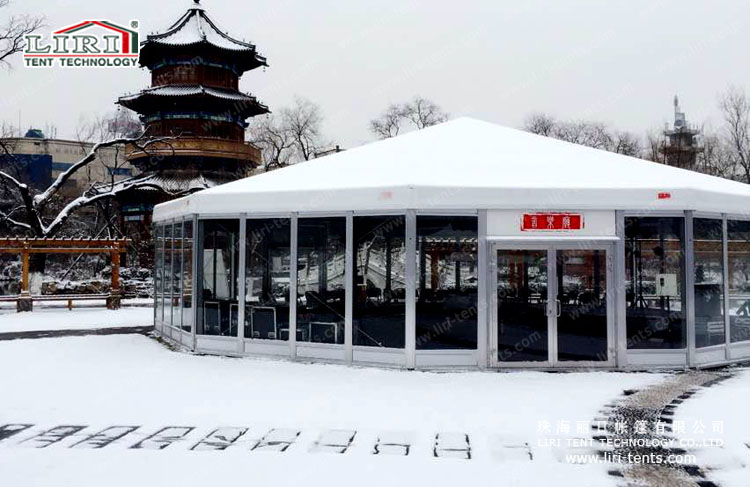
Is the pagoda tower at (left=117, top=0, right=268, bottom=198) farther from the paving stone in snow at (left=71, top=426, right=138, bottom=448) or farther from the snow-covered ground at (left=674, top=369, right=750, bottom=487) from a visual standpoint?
the snow-covered ground at (left=674, top=369, right=750, bottom=487)

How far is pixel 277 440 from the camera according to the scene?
6375mm

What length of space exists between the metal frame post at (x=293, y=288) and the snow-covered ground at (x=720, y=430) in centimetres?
591

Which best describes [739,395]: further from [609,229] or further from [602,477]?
[602,477]

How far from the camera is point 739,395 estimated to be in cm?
841

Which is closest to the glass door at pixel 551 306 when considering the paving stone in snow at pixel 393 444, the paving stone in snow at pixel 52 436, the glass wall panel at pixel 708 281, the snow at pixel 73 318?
the glass wall panel at pixel 708 281

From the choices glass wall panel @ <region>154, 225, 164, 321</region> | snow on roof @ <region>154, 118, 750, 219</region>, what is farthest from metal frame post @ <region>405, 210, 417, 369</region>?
glass wall panel @ <region>154, 225, 164, 321</region>

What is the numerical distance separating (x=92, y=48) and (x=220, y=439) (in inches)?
716

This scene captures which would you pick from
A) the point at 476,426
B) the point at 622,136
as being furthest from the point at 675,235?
the point at 622,136

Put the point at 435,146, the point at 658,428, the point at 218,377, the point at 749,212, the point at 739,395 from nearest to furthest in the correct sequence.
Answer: the point at 658,428 < the point at 739,395 < the point at 218,377 < the point at 749,212 < the point at 435,146

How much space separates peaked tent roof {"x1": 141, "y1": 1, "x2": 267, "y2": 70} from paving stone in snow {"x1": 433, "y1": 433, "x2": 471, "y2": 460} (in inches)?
1309

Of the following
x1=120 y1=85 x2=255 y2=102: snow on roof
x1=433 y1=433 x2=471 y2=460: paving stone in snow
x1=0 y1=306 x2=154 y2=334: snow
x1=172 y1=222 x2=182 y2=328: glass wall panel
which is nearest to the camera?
x1=433 y1=433 x2=471 y2=460: paving stone in snow

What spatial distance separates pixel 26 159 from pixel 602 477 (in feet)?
223

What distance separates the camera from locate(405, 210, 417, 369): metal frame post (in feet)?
32.6

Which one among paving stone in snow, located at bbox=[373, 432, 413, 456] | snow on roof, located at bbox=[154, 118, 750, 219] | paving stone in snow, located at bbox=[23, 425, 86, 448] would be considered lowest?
paving stone in snow, located at bbox=[373, 432, 413, 456]
